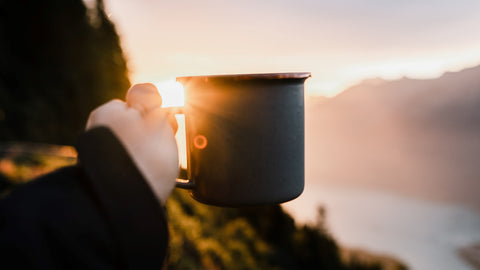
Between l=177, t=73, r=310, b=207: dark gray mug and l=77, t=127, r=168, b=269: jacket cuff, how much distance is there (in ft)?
1.34

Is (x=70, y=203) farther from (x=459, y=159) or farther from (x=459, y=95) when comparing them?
(x=459, y=159)

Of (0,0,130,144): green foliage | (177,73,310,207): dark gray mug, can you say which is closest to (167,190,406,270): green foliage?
(177,73,310,207): dark gray mug

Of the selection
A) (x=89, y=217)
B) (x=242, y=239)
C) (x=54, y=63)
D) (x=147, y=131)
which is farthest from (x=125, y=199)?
(x=54, y=63)

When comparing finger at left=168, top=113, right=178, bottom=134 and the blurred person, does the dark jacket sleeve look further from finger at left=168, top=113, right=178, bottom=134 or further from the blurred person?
finger at left=168, top=113, right=178, bottom=134

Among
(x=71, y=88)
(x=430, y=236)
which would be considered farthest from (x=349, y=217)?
(x=71, y=88)

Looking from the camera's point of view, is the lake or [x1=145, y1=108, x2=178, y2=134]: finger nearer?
[x1=145, y1=108, x2=178, y2=134]: finger

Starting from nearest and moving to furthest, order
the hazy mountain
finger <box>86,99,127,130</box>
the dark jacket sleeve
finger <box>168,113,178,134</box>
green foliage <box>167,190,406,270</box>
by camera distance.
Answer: the dark jacket sleeve → finger <box>86,99,127,130</box> → finger <box>168,113,178,134</box> → green foliage <box>167,190,406,270</box> → the hazy mountain

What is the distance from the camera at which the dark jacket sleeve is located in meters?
0.73

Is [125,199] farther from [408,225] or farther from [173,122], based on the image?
[408,225]

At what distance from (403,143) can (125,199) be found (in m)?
154

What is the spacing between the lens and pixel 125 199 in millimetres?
815

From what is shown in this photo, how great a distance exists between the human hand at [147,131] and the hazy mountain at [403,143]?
344ft

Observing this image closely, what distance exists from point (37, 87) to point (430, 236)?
10097 centimetres

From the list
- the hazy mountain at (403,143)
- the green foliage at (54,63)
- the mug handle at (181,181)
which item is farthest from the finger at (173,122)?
the hazy mountain at (403,143)
